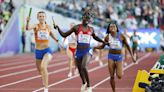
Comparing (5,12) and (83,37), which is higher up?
(83,37)

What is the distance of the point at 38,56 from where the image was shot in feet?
45.4

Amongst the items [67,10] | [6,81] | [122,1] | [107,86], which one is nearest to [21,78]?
[6,81]

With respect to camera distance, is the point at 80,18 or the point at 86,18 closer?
the point at 86,18

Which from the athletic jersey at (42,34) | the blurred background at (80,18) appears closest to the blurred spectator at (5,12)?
the blurred background at (80,18)

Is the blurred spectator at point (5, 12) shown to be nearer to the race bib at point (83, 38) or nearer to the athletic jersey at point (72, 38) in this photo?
the athletic jersey at point (72, 38)

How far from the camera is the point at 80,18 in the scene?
4159cm

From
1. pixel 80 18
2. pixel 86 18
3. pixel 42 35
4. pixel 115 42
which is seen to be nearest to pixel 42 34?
pixel 42 35

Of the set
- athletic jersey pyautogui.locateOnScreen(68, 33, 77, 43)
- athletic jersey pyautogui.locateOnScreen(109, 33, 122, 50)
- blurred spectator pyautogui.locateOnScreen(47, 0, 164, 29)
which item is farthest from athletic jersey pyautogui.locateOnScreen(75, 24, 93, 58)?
blurred spectator pyautogui.locateOnScreen(47, 0, 164, 29)

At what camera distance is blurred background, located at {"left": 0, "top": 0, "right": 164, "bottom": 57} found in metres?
35.9

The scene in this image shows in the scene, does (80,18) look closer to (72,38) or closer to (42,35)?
(72,38)

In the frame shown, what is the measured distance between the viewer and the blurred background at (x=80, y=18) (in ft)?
118

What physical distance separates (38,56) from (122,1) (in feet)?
107

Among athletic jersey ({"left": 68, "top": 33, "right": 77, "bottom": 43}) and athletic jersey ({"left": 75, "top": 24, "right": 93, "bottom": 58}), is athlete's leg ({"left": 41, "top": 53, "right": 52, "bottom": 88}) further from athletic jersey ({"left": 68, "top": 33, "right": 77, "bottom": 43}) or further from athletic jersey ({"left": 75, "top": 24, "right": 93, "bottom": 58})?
athletic jersey ({"left": 68, "top": 33, "right": 77, "bottom": 43})

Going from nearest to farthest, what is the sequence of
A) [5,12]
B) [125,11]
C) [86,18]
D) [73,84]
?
[86,18] < [73,84] < [5,12] < [125,11]
